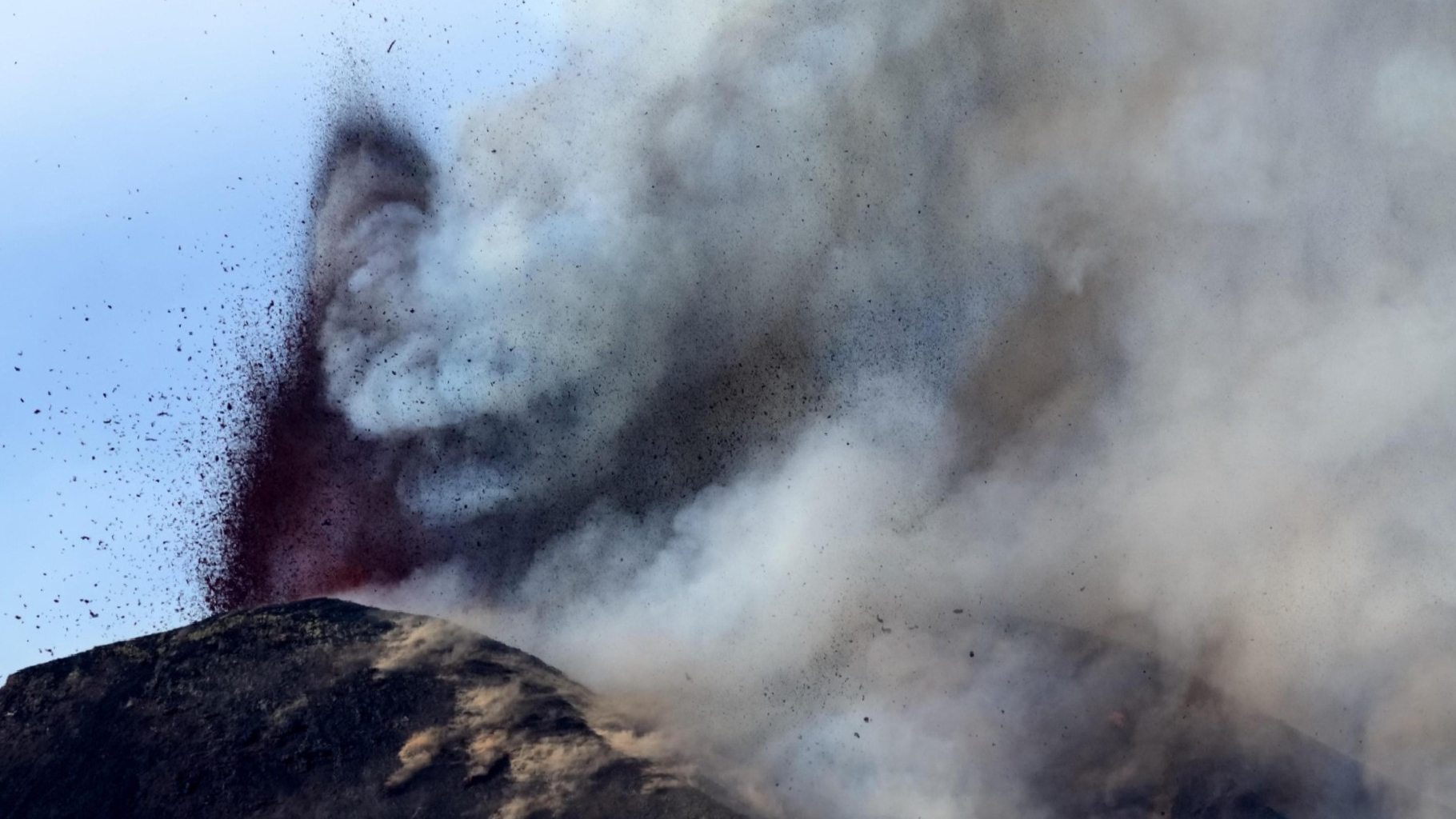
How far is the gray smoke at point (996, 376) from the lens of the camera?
23781 mm

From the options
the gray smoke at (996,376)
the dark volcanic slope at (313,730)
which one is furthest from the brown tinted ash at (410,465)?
the dark volcanic slope at (313,730)

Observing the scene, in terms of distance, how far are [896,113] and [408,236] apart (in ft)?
35.9

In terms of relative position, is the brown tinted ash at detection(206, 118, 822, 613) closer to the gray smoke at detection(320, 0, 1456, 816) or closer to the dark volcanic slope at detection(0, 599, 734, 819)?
the gray smoke at detection(320, 0, 1456, 816)

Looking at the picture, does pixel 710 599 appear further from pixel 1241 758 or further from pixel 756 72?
pixel 756 72

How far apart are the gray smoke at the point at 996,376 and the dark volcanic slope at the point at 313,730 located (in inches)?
137

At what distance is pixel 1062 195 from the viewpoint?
1133 inches

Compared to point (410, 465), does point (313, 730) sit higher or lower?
lower

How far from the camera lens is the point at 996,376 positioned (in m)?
28.5

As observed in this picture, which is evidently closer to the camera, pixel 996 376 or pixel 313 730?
pixel 313 730

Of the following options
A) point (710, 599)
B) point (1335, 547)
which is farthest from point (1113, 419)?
point (710, 599)

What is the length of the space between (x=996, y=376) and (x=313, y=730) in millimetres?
15965

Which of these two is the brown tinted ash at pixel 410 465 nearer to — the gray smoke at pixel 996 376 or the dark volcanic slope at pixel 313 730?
the gray smoke at pixel 996 376

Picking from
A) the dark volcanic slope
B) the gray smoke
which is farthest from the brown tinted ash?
the dark volcanic slope

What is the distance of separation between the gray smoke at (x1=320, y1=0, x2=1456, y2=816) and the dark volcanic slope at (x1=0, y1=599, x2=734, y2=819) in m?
3.48
